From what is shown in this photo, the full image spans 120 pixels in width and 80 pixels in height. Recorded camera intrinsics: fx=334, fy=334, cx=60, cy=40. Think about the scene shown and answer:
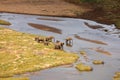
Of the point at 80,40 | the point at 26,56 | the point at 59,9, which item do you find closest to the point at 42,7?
the point at 59,9

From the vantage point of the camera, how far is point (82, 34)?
78.1 metres

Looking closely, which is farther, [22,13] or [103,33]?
[22,13]

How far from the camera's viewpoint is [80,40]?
239 ft

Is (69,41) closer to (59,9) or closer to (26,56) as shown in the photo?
(26,56)

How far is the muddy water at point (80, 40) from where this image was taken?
50.9 metres

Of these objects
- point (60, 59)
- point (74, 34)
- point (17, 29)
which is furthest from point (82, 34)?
point (60, 59)

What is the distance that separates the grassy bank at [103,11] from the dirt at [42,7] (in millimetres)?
3124

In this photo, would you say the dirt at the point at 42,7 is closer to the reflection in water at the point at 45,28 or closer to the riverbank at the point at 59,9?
the riverbank at the point at 59,9

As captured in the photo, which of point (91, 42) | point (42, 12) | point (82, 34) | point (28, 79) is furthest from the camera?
point (42, 12)

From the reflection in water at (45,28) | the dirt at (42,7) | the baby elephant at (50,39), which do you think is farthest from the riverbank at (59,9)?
the baby elephant at (50,39)

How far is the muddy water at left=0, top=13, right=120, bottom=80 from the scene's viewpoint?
5094 cm

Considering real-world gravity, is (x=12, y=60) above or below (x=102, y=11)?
below

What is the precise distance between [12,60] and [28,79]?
9.48 metres

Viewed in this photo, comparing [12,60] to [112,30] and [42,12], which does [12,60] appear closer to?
[112,30]
